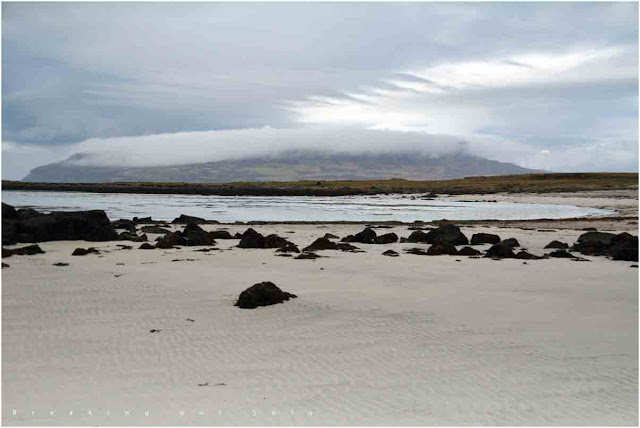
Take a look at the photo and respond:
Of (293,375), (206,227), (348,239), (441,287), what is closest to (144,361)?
(293,375)

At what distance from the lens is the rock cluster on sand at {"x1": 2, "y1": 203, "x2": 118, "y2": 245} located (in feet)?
76.2

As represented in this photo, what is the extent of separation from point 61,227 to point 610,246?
20847 millimetres

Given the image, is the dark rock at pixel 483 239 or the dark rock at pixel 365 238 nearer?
the dark rock at pixel 483 239

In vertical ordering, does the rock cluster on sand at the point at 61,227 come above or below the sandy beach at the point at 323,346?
above

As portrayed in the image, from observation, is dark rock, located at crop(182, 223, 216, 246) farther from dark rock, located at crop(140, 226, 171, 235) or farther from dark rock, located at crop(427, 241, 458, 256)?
dark rock, located at crop(427, 241, 458, 256)

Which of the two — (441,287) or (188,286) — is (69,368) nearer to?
(188,286)

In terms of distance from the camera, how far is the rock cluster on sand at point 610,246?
18531mm

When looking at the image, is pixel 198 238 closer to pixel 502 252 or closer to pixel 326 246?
pixel 326 246

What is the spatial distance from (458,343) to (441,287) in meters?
4.59

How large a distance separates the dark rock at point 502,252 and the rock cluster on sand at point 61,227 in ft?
49.0

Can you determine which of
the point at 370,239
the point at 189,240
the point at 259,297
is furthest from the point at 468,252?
the point at 259,297

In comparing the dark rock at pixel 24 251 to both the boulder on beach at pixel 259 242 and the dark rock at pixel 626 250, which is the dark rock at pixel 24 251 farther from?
the dark rock at pixel 626 250

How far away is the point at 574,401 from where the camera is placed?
710cm

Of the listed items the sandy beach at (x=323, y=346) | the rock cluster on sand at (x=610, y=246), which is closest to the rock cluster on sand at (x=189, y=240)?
the sandy beach at (x=323, y=346)
